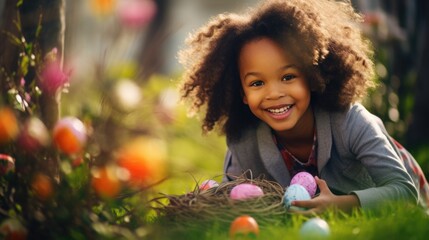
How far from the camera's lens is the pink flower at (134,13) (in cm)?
270

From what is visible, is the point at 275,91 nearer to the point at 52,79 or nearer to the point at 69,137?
the point at 52,79

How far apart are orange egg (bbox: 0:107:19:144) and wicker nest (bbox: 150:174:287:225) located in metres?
0.73

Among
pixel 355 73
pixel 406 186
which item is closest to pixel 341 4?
pixel 355 73

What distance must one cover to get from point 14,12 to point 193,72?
1123 millimetres

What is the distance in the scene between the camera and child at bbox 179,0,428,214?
3932 millimetres

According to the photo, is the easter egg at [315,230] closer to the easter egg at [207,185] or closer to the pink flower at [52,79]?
the easter egg at [207,185]

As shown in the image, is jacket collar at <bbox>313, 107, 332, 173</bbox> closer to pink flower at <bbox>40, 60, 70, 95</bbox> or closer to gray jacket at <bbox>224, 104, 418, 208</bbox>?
gray jacket at <bbox>224, 104, 418, 208</bbox>

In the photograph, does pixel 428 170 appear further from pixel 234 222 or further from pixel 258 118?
pixel 234 222

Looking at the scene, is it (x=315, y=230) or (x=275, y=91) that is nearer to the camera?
(x=315, y=230)

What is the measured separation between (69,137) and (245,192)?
1.00m

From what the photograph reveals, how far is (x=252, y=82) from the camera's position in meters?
4.01

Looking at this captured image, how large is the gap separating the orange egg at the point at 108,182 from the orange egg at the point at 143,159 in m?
0.04

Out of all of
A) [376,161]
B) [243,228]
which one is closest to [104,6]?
[243,228]

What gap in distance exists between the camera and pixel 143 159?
2490 mm
